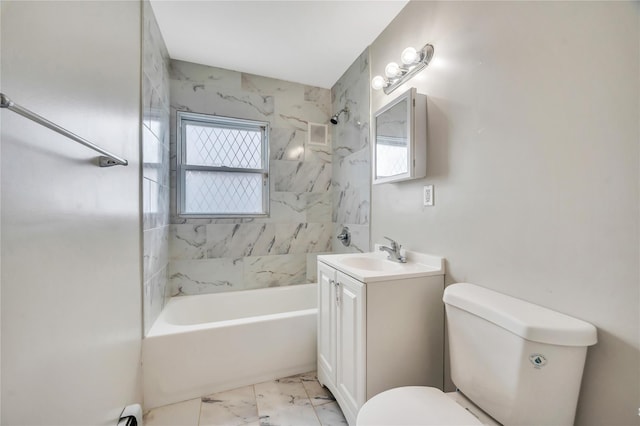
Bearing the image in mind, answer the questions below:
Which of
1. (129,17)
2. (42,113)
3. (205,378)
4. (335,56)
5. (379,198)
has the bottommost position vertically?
(205,378)

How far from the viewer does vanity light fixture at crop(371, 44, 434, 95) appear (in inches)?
55.9

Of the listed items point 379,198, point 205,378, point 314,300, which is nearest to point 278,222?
point 314,300

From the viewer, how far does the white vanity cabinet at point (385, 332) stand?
1181mm

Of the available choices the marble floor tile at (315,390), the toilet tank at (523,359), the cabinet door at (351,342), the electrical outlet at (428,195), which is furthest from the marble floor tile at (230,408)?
the electrical outlet at (428,195)

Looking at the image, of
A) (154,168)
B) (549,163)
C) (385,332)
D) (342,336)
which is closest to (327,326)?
(342,336)

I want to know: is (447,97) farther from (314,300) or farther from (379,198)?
(314,300)

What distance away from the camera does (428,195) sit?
1422 mm

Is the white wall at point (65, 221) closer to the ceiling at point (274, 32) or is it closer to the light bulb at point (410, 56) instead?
the ceiling at point (274, 32)

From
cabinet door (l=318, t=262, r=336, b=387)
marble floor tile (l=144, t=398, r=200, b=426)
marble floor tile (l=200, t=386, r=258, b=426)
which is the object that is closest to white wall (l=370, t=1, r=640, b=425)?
cabinet door (l=318, t=262, r=336, b=387)

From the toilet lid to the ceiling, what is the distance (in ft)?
7.09

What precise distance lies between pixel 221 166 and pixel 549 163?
2.37m

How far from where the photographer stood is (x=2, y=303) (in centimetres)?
54

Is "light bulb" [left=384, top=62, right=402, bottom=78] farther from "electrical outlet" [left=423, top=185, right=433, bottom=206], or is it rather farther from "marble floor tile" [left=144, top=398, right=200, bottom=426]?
"marble floor tile" [left=144, top=398, right=200, bottom=426]

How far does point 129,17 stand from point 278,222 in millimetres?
1782
